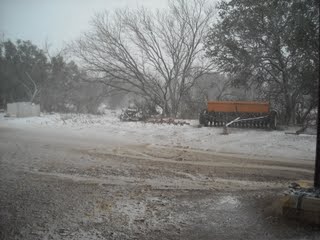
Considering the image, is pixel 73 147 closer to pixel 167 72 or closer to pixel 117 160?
pixel 117 160

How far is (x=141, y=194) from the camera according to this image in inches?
228

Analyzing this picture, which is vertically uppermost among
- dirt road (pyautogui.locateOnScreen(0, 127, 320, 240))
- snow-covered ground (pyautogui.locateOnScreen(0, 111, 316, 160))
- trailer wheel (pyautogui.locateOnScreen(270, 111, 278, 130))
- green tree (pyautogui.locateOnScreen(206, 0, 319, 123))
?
green tree (pyautogui.locateOnScreen(206, 0, 319, 123))

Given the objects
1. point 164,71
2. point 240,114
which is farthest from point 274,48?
point 164,71

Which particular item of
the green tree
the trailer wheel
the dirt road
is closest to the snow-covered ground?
the dirt road

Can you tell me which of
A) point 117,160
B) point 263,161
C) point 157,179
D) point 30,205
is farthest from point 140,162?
point 30,205

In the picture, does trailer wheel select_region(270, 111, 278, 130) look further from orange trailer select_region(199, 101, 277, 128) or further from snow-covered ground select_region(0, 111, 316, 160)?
snow-covered ground select_region(0, 111, 316, 160)

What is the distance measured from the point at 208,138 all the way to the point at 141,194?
665 cm

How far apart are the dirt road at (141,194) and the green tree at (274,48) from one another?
2285 millimetres

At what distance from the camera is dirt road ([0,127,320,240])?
14.4 ft

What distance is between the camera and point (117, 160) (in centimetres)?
859

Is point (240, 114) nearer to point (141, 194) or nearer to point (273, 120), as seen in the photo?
point (273, 120)

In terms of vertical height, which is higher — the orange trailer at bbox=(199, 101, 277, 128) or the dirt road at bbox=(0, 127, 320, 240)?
the orange trailer at bbox=(199, 101, 277, 128)

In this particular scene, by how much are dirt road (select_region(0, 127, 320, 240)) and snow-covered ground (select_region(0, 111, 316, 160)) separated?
94 centimetres

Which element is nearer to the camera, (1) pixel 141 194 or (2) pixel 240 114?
(1) pixel 141 194
